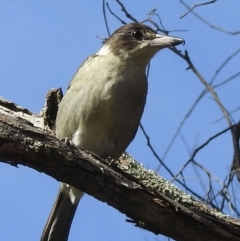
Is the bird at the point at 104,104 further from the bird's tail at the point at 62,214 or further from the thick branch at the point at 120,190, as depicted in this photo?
the thick branch at the point at 120,190

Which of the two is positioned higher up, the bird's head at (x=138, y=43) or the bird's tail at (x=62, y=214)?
the bird's head at (x=138, y=43)

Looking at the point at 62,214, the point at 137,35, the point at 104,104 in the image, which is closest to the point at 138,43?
the point at 137,35

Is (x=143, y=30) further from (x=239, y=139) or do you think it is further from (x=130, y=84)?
(x=239, y=139)

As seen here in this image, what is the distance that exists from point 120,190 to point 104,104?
1.03 meters

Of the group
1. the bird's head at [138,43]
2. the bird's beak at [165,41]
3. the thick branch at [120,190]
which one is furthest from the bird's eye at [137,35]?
the thick branch at [120,190]

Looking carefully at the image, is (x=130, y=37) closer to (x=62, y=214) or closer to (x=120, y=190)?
(x=62, y=214)

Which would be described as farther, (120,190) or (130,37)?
(130,37)

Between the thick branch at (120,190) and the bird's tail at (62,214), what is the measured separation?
116cm

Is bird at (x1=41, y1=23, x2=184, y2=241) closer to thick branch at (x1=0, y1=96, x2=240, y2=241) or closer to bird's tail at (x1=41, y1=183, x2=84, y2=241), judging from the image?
bird's tail at (x1=41, y1=183, x2=84, y2=241)

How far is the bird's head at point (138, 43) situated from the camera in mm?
4410

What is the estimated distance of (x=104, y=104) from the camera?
4.10m

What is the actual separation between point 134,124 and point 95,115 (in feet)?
1.00

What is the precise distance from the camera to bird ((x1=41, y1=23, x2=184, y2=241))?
13.5 feet

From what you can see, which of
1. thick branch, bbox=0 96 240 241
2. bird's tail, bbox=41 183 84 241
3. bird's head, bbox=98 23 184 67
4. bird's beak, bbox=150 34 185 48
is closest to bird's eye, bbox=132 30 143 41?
bird's head, bbox=98 23 184 67
